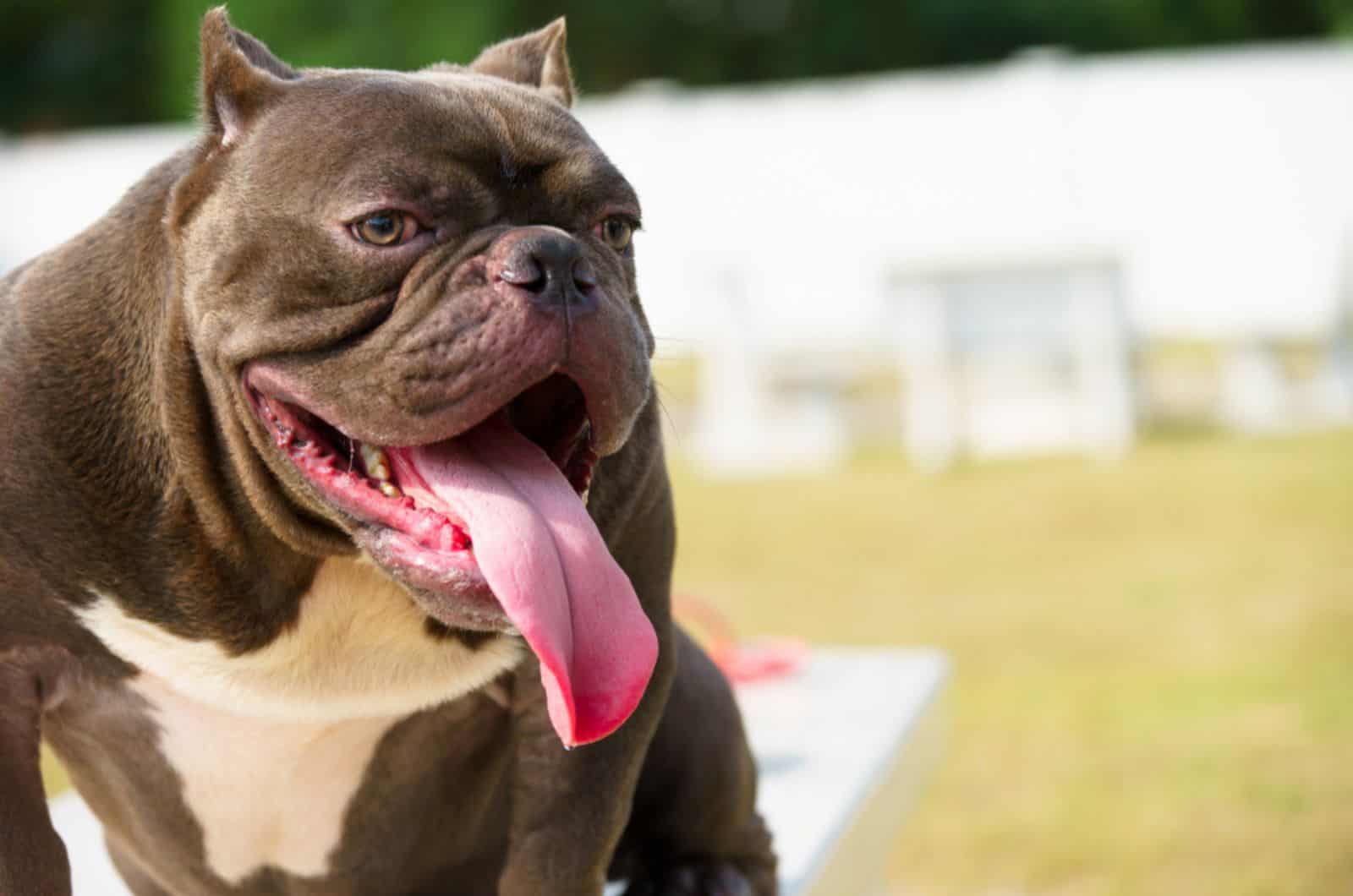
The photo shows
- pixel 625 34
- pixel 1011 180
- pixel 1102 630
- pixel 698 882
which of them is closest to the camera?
pixel 698 882

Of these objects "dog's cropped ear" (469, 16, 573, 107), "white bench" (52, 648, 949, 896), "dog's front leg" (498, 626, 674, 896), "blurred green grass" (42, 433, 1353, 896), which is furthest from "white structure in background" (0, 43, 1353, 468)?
"dog's front leg" (498, 626, 674, 896)

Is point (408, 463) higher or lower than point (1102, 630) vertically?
higher

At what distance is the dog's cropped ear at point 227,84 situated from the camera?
6.36 ft

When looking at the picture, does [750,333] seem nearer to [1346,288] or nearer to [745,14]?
[1346,288]

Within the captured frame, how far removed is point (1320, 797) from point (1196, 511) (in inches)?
154

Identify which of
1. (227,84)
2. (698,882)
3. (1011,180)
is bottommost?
(1011,180)

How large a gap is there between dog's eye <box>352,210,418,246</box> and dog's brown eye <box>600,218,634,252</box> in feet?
0.90

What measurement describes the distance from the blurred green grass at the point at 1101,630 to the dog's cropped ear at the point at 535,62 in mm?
2902

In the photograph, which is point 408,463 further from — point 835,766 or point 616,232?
point 835,766

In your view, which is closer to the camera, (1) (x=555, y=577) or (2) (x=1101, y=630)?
(1) (x=555, y=577)

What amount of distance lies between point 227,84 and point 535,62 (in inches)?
21.0

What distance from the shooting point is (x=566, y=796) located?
2.14m

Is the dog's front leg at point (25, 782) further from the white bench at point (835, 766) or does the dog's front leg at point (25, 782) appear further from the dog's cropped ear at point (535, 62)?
the dog's cropped ear at point (535, 62)

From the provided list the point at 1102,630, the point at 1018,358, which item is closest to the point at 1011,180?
the point at 1018,358
